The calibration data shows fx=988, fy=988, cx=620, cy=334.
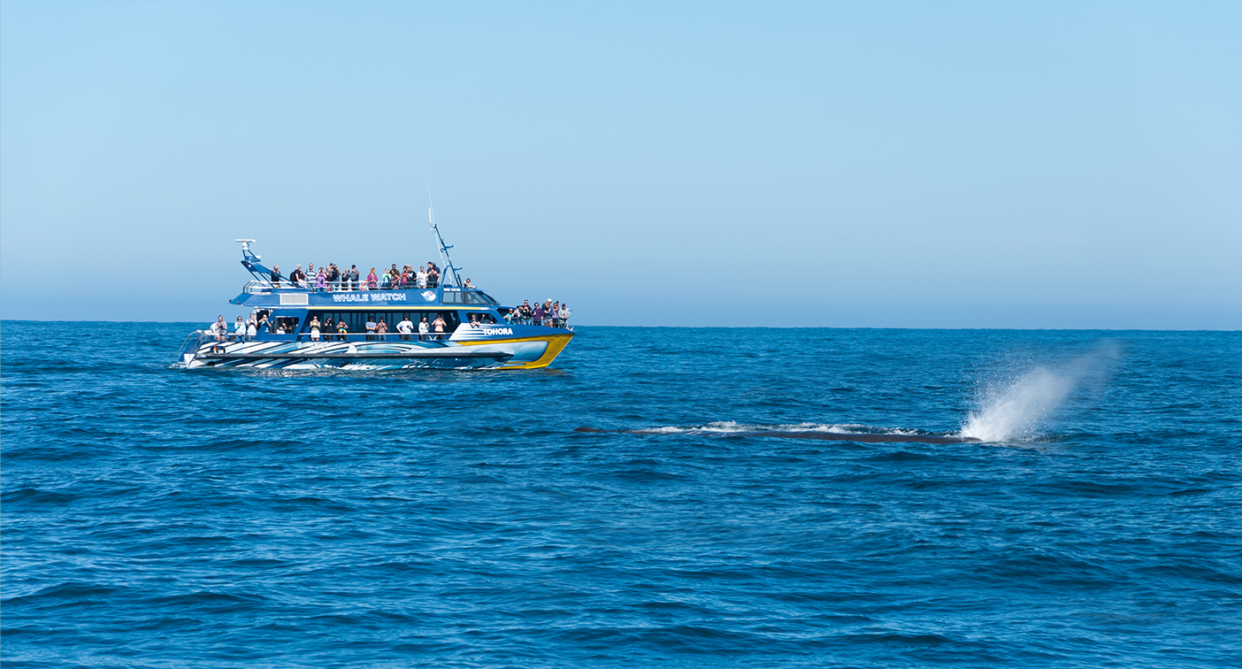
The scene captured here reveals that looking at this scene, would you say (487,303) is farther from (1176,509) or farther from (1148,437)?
(1176,509)

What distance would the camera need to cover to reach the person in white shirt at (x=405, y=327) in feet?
164

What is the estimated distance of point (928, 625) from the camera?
11.3 m

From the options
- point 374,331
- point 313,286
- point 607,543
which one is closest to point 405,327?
point 374,331

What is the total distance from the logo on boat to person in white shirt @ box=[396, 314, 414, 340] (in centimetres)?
109

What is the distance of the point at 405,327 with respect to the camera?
50.2 meters

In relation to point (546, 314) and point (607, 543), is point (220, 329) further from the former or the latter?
point (607, 543)

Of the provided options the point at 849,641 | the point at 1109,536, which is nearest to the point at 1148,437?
the point at 1109,536

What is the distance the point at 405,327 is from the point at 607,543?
1456 inches

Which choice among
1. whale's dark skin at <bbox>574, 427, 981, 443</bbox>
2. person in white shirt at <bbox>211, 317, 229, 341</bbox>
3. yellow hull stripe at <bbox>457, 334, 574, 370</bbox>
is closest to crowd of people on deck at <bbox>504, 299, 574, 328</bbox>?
yellow hull stripe at <bbox>457, 334, 574, 370</bbox>

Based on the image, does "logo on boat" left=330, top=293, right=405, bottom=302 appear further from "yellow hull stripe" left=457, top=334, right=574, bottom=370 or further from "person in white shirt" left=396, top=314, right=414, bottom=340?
"yellow hull stripe" left=457, top=334, right=574, bottom=370

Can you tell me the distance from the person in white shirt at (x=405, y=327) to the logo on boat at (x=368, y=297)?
1.09 m

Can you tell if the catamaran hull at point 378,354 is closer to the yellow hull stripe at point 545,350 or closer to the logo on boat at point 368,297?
the yellow hull stripe at point 545,350

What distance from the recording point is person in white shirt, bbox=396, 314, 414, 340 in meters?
49.9

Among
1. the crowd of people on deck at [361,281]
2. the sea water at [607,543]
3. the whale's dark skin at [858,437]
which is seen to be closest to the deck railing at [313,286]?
the crowd of people on deck at [361,281]
